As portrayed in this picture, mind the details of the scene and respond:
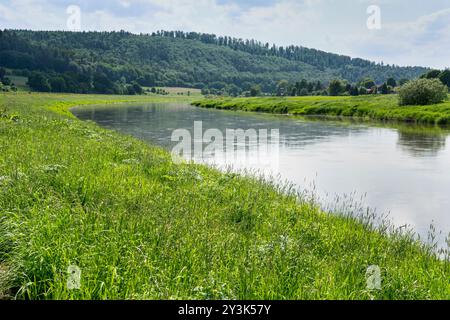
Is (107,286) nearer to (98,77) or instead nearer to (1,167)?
(1,167)

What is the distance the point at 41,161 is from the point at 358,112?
6413cm

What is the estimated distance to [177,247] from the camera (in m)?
6.67

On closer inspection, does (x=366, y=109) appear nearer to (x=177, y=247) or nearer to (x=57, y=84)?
(x=177, y=247)

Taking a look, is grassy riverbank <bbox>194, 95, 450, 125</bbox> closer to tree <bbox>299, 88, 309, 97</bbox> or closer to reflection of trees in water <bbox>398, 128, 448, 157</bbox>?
reflection of trees in water <bbox>398, 128, 448, 157</bbox>

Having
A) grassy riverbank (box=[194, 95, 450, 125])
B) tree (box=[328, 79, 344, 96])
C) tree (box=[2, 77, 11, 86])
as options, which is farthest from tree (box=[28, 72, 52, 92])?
tree (box=[328, 79, 344, 96])

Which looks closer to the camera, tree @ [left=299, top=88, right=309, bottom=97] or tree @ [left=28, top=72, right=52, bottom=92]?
tree @ [left=299, top=88, right=309, bottom=97]

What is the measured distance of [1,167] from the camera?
10711 millimetres

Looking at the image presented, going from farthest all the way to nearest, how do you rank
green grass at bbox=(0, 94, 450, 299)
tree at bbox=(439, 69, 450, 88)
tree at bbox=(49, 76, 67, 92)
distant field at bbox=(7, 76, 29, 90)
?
tree at bbox=(49, 76, 67, 92), distant field at bbox=(7, 76, 29, 90), tree at bbox=(439, 69, 450, 88), green grass at bbox=(0, 94, 450, 299)

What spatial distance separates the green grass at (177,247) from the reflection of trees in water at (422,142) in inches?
799

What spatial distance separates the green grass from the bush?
61.1m

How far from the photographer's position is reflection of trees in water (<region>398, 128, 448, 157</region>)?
97.1 ft

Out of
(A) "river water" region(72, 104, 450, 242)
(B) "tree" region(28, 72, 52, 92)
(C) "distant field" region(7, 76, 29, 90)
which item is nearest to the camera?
(A) "river water" region(72, 104, 450, 242)

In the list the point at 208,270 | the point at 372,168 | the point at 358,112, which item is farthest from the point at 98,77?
the point at 208,270

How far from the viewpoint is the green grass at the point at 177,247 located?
543 cm
